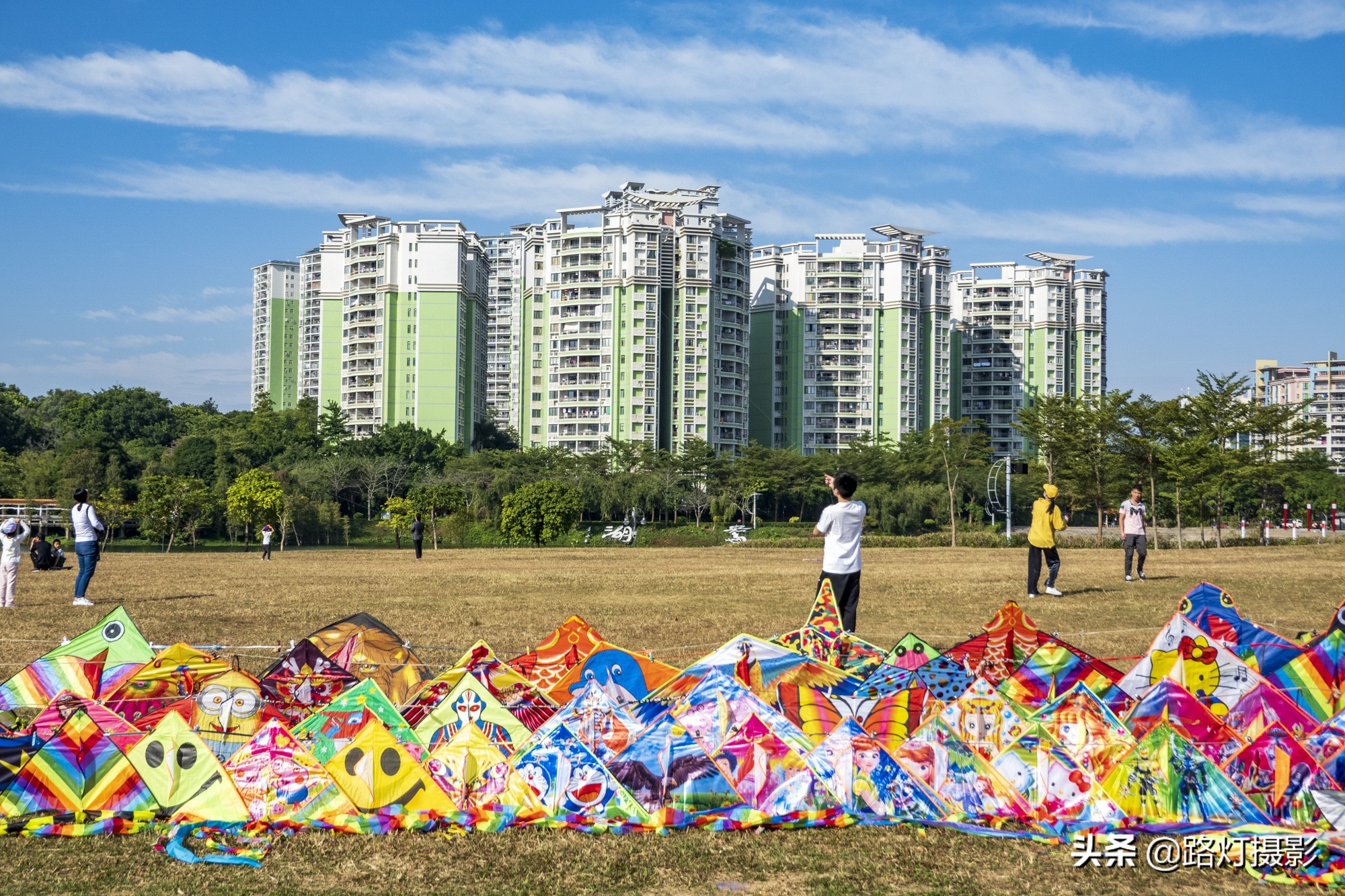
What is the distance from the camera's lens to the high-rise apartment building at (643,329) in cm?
9350

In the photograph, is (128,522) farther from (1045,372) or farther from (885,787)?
(1045,372)

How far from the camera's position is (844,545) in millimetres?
10266

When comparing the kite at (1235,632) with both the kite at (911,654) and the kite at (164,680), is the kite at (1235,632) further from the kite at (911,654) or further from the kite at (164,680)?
the kite at (164,680)

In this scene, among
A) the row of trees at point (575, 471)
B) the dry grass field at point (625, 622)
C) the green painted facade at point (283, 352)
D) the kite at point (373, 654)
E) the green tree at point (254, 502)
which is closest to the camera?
the dry grass field at point (625, 622)

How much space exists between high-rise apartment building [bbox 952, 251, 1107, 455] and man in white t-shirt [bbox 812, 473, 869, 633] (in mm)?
114846

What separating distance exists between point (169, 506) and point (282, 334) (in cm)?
10439

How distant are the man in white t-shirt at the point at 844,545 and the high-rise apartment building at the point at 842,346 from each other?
3785 inches

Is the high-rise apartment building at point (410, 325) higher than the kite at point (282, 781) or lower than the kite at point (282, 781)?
higher

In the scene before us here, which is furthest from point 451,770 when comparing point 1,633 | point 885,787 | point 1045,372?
point 1045,372

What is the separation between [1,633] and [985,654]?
10.9 m

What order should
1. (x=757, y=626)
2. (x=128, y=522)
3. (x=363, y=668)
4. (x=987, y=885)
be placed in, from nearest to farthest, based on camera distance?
(x=987, y=885) < (x=363, y=668) < (x=757, y=626) < (x=128, y=522)

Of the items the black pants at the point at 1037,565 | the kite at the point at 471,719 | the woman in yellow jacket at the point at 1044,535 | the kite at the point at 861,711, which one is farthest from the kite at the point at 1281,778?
the black pants at the point at 1037,565

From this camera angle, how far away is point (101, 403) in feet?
342

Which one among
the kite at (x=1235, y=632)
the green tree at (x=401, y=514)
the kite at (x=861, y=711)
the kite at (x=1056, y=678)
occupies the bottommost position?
the green tree at (x=401, y=514)
